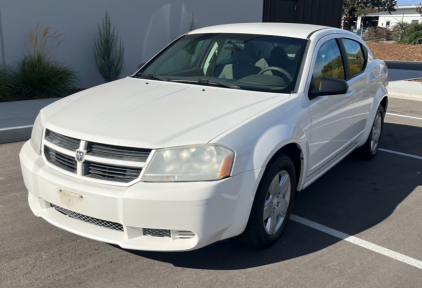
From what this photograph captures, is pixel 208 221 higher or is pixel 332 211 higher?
pixel 208 221

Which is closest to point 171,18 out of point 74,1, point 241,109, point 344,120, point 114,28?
point 114,28

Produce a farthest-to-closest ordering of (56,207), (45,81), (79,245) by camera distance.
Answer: (45,81), (79,245), (56,207)

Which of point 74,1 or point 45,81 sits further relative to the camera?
point 74,1

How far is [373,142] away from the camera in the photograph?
21.2 feet

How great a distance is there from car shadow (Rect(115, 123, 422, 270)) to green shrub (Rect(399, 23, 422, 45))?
3388cm

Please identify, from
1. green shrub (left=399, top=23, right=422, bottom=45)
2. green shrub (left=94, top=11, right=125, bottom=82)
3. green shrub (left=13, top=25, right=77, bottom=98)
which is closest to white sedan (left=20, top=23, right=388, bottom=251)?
green shrub (left=13, top=25, right=77, bottom=98)

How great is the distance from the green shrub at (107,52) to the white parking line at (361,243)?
7742 mm

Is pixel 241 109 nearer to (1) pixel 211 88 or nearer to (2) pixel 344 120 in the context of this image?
(1) pixel 211 88

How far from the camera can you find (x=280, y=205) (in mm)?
3891

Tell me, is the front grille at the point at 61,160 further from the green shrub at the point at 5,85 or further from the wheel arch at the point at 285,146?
the green shrub at the point at 5,85

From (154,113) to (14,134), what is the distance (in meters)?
4.15

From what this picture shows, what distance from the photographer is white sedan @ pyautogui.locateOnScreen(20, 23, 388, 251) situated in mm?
3096

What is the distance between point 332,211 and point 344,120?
0.97 metres

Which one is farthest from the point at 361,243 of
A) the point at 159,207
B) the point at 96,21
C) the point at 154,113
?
the point at 96,21
